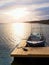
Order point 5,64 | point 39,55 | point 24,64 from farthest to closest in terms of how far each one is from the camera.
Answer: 1. point 5,64
2. point 24,64
3. point 39,55

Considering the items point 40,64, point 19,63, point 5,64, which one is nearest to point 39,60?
point 40,64

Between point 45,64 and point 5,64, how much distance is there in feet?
14.0

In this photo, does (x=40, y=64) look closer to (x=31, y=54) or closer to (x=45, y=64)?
(x=45, y=64)

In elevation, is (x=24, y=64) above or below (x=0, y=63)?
above

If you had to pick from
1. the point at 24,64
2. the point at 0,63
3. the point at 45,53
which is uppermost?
the point at 45,53

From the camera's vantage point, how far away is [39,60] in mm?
3594

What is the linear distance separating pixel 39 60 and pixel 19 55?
15.2 inches

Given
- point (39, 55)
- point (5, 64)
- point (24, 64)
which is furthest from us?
point (5, 64)

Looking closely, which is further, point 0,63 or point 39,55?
point 0,63

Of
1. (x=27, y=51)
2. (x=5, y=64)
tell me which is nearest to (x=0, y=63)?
(x=5, y=64)

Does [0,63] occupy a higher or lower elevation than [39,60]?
lower

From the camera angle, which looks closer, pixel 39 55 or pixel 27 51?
pixel 39 55

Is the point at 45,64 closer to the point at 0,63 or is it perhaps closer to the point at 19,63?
the point at 19,63

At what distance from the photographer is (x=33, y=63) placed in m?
3.65
